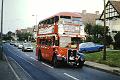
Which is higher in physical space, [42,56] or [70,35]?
[70,35]

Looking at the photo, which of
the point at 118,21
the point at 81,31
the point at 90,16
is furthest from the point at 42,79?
the point at 90,16

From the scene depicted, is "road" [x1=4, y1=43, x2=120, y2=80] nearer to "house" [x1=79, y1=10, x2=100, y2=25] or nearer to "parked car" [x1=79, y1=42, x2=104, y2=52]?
"parked car" [x1=79, y1=42, x2=104, y2=52]

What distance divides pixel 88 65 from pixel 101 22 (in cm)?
4478

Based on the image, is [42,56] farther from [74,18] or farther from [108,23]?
[108,23]

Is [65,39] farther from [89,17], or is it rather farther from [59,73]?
[89,17]

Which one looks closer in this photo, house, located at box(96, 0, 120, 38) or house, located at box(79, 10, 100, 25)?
house, located at box(96, 0, 120, 38)

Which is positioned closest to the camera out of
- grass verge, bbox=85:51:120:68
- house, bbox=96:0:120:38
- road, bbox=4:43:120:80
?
road, bbox=4:43:120:80

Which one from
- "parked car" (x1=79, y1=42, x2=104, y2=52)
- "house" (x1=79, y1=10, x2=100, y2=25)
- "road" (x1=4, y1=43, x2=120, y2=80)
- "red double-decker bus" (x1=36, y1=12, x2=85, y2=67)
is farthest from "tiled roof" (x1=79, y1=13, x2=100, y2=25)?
"road" (x1=4, y1=43, x2=120, y2=80)

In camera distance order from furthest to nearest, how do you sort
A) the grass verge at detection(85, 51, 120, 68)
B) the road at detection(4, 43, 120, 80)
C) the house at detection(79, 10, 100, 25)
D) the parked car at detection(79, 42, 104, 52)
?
the house at detection(79, 10, 100, 25), the parked car at detection(79, 42, 104, 52), the grass verge at detection(85, 51, 120, 68), the road at detection(4, 43, 120, 80)

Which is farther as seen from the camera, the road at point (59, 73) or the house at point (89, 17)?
the house at point (89, 17)

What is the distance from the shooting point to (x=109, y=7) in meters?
64.0

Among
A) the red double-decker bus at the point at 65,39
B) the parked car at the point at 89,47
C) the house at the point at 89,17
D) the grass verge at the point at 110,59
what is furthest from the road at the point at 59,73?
the house at the point at 89,17

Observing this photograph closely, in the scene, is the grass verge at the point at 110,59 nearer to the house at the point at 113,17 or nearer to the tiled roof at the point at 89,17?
the house at the point at 113,17

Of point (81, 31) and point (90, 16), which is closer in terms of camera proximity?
point (81, 31)
